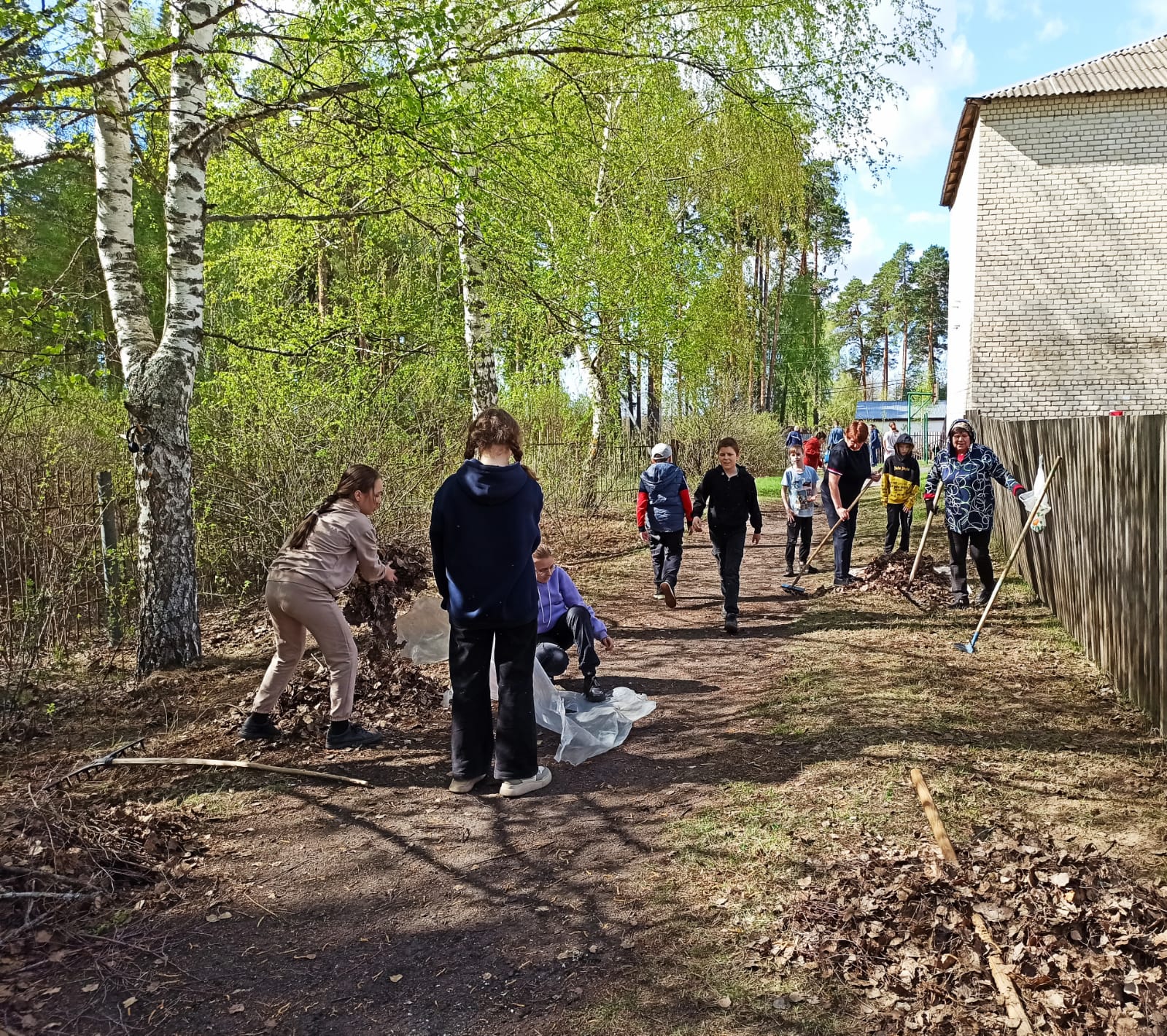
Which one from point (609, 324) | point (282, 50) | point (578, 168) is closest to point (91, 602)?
point (282, 50)

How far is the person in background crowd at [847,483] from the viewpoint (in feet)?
33.8

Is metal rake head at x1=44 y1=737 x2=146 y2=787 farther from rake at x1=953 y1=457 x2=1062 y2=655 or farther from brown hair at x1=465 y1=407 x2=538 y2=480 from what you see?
rake at x1=953 y1=457 x2=1062 y2=655

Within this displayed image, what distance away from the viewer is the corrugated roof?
642 inches

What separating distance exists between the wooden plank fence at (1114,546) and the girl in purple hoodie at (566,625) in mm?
3414

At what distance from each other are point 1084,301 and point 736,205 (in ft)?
29.6

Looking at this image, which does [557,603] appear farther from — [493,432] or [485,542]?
[493,432]

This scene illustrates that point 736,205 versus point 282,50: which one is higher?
point 736,205

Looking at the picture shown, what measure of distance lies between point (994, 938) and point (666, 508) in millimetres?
6301

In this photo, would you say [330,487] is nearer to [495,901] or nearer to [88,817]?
[88,817]

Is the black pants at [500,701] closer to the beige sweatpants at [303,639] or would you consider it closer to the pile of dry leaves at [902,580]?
the beige sweatpants at [303,639]

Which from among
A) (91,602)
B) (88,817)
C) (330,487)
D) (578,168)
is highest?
(578,168)

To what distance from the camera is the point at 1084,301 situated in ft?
55.5

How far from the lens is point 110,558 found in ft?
25.0

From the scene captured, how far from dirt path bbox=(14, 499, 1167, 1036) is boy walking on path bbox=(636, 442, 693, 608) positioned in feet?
7.78
